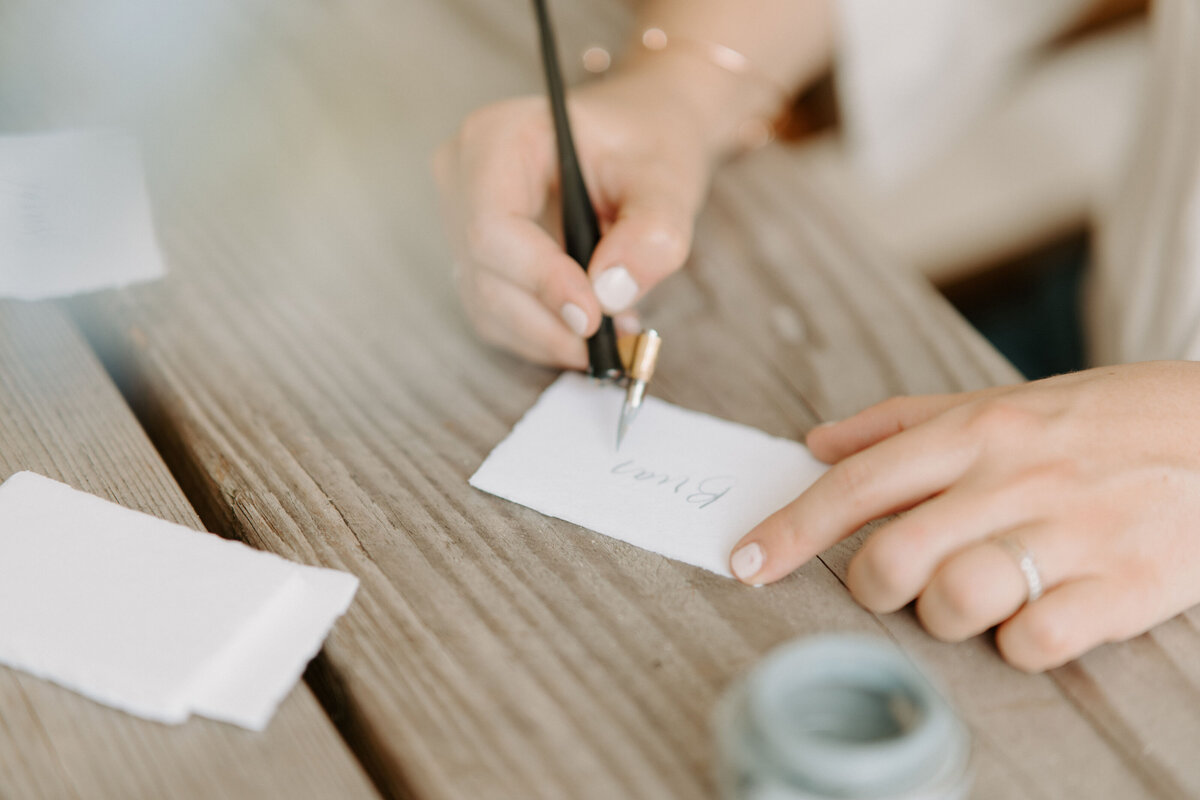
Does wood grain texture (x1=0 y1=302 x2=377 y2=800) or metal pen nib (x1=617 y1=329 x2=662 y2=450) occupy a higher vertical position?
metal pen nib (x1=617 y1=329 x2=662 y2=450)

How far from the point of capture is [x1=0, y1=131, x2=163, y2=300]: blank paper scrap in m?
0.61

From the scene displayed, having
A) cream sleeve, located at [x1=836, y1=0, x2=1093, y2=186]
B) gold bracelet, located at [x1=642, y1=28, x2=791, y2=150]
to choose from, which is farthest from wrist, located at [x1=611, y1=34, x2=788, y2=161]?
cream sleeve, located at [x1=836, y1=0, x2=1093, y2=186]

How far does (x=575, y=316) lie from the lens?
22.3 inches

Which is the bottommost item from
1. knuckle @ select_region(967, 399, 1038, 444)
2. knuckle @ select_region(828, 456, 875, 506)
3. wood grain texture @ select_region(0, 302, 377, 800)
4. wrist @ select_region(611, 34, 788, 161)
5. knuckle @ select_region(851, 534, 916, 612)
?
wood grain texture @ select_region(0, 302, 377, 800)

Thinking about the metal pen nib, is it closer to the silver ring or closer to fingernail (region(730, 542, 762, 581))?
fingernail (region(730, 542, 762, 581))

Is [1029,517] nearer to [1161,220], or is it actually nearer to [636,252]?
[636,252]

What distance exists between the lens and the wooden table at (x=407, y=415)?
0.38 metres

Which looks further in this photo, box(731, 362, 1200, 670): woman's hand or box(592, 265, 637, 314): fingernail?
box(592, 265, 637, 314): fingernail

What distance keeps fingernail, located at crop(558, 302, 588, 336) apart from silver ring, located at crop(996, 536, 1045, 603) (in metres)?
0.27

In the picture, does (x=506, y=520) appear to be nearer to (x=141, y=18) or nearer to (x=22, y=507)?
(x=22, y=507)

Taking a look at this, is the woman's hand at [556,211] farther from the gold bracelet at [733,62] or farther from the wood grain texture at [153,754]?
the wood grain texture at [153,754]

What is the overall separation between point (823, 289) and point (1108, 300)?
0.43m

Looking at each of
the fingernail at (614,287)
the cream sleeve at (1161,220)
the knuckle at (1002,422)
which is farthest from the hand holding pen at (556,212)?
the cream sleeve at (1161,220)

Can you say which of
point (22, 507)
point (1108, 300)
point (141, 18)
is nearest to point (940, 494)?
point (22, 507)
